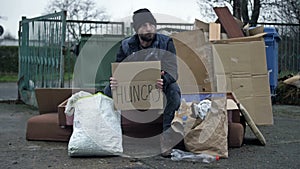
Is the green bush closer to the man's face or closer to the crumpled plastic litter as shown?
the man's face

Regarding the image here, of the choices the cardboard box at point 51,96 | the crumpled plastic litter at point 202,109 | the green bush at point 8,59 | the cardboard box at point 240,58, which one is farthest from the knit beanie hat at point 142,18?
the green bush at point 8,59

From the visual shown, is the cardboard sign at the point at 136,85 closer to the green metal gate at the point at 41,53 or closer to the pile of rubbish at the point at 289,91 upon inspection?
the green metal gate at the point at 41,53

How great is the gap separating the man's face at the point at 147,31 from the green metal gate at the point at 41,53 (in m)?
3.39

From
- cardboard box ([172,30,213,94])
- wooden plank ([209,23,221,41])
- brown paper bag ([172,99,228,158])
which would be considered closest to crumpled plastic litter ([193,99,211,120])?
brown paper bag ([172,99,228,158])

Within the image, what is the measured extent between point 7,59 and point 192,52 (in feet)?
62.8

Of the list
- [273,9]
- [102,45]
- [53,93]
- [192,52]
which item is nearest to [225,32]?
[192,52]

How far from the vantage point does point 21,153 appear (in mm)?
5031

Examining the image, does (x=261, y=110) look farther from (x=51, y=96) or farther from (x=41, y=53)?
(x=41, y=53)

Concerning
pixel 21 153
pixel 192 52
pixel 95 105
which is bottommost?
pixel 21 153

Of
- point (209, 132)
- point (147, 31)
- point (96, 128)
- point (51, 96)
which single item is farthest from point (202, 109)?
point (51, 96)

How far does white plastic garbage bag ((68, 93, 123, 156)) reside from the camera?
473 centimetres

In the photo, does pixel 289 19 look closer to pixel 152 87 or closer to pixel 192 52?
pixel 192 52

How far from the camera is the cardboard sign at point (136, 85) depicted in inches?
194

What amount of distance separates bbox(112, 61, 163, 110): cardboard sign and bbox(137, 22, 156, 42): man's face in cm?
34
